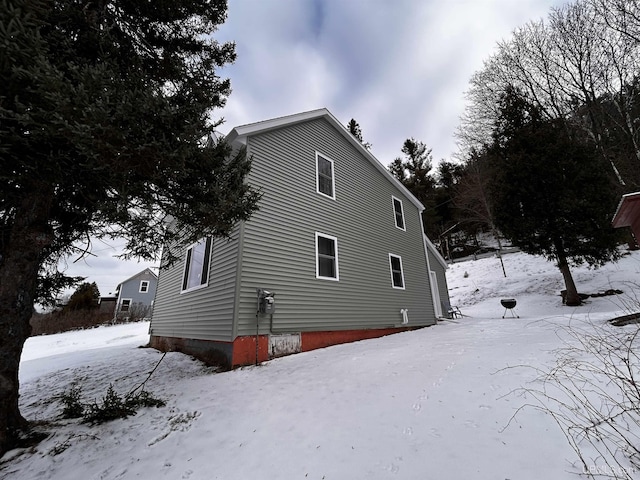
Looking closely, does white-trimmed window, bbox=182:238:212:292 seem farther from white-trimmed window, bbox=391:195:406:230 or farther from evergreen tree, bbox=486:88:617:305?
evergreen tree, bbox=486:88:617:305

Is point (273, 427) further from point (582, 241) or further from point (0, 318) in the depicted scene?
point (582, 241)

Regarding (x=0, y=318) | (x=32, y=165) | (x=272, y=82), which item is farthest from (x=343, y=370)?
(x=272, y=82)

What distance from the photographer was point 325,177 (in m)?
9.29

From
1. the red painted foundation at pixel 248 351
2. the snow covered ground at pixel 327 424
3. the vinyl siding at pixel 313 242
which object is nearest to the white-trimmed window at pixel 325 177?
the vinyl siding at pixel 313 242

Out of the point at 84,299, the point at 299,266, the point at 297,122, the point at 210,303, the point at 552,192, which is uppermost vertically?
the point at 297,122

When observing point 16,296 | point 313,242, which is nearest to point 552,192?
point 313,242

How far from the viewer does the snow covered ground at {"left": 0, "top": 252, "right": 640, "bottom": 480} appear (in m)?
2.35

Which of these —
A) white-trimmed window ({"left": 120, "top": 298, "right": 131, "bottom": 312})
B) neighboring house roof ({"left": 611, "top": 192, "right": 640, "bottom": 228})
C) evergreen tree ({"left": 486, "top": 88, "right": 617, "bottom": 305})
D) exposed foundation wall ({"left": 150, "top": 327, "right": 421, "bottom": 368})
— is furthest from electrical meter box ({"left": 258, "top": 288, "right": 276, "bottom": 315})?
white-trimmed window ({"left": 120, "top": 298, "right": 131, "bottom": 312})

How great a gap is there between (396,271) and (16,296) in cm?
1019

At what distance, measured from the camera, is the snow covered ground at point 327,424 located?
92.6 inches

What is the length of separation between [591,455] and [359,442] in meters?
1.87

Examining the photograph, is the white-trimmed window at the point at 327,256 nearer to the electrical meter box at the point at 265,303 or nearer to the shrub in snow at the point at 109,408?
the electrical meter box at the point at 265,303

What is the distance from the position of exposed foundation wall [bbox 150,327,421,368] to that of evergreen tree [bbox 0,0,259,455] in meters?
2.74

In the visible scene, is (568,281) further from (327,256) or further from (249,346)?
(249,346)
